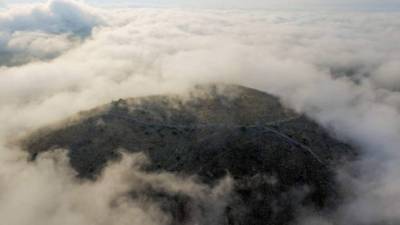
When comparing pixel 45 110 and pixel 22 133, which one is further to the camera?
pixel 45 110

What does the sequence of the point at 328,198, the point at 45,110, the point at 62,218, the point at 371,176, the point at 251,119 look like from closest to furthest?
the point at 62,218 → the point at 328,198 → the point at 371,176 → the point at 251,119 → the point at 45,110

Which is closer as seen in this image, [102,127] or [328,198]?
[328,198]

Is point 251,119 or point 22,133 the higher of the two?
point 251,119

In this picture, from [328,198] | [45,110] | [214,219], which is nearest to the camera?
[214,219]

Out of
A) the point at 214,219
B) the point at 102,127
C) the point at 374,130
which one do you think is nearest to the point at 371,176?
the point at 374,130

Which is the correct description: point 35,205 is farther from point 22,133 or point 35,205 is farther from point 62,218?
point 22,133

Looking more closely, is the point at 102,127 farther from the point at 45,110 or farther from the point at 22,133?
the point at 45,110

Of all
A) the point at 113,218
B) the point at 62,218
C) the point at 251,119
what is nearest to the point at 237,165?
the point at 251,119
